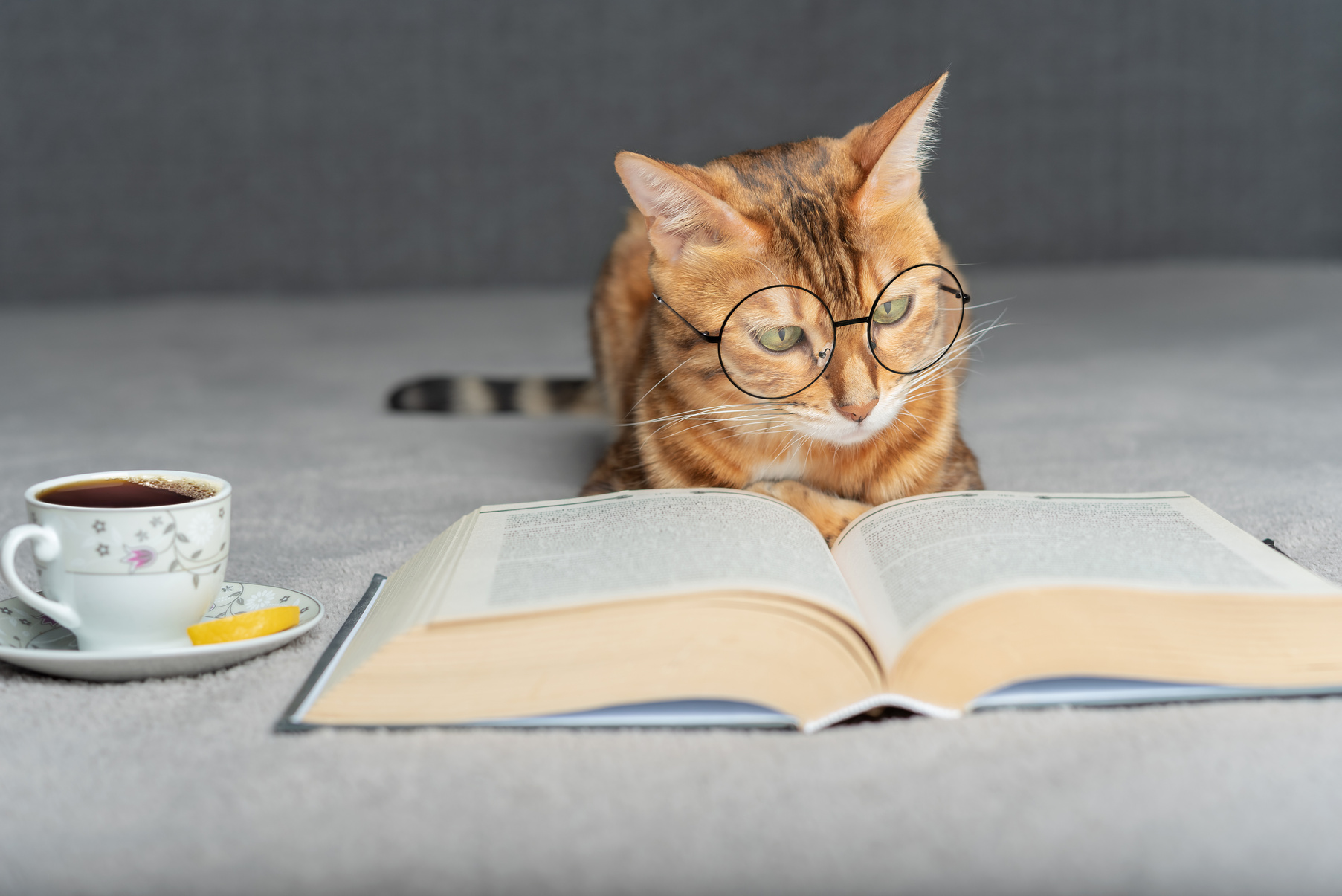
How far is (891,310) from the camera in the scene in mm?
1023

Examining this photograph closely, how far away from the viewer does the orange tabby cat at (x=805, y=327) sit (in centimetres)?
99

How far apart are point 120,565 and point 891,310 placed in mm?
723

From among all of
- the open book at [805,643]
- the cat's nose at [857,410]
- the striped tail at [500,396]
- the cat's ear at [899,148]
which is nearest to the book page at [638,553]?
the open book at [805,643]

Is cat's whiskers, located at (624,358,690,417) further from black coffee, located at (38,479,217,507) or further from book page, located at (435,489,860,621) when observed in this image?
black coffee, located at (38,479,217,507)

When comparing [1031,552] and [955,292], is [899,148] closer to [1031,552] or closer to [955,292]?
[955,292]

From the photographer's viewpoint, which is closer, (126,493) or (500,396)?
(126,493)

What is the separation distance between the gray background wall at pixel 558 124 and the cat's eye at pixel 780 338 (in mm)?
3121

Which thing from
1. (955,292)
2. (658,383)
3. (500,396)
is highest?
(955,292)

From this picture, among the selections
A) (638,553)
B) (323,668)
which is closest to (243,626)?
(323,668)

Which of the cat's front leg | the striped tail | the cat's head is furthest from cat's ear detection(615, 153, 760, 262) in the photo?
the striped tail

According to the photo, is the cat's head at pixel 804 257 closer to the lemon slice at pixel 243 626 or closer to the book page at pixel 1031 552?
the book page at pixel 1031 552

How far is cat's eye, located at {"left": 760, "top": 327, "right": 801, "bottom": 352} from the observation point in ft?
3.26

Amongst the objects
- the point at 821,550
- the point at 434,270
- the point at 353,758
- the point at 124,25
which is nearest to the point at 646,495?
the point at 821,550

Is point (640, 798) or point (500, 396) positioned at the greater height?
point (640, 798)
